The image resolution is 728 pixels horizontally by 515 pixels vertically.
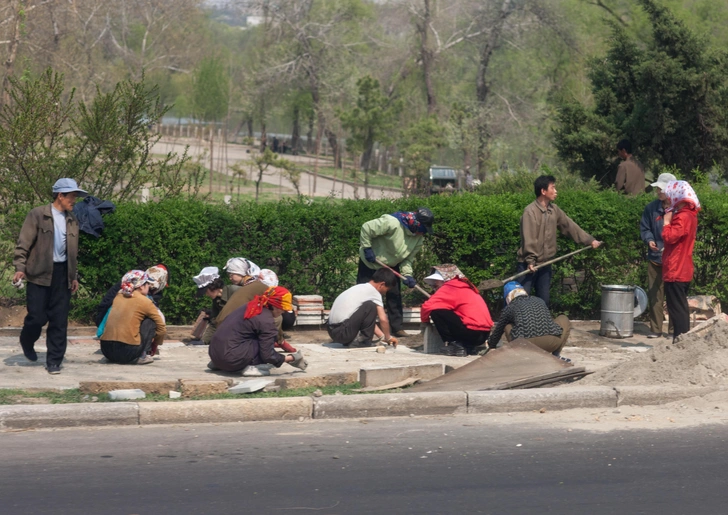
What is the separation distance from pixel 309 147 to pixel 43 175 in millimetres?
61274

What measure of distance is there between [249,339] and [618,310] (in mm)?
4586

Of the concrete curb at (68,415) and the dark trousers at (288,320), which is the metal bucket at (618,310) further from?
the concrete curb at (68,415)

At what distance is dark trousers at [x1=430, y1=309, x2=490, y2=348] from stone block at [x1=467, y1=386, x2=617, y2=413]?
6.12ft

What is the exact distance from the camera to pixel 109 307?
9836 mm

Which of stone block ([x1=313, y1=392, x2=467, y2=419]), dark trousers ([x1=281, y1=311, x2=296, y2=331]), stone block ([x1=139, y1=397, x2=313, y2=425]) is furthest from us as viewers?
dark trousers ([x1=281, y1=311, x2=296, y2=331])

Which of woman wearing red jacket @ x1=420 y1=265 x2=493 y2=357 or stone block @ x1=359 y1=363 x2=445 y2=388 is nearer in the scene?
stone block @ x1=359 y1=363 x2=445 y2=388

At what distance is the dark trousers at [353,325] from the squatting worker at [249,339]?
1585 mm

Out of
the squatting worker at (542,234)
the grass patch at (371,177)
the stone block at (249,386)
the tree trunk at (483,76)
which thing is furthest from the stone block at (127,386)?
the grass patch at (371,177)

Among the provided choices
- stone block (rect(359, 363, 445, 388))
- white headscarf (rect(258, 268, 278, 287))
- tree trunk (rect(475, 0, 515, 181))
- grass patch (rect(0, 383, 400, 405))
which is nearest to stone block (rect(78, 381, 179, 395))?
grass patch (rect(0, 383, 400, 405))

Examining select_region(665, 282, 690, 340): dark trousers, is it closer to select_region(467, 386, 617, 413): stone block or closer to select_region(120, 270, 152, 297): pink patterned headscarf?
select_region(467, 386, 617, 413): stone block

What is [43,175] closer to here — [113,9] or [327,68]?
[327,68]

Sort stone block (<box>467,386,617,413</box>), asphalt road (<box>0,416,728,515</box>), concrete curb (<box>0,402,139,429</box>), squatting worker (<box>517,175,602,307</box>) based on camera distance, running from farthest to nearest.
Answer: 1. squatting worker (<box>517,175,602,307</box>)
2. stone block (<box>467,386,617,413</box>)
3. concrete curb (<box>0,402,139,429</box>)
4. asphalt road (<box>0,416,728,515</box>)

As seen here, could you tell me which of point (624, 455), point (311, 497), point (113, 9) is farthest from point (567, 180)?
point (113, 9)

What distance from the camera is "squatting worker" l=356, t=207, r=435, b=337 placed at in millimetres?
10727
